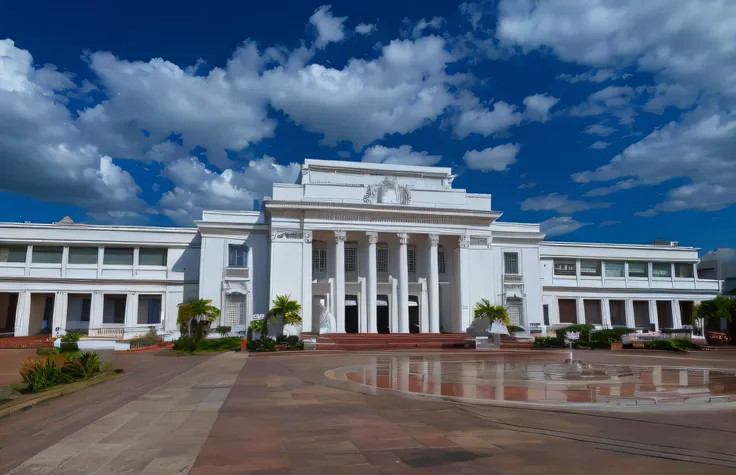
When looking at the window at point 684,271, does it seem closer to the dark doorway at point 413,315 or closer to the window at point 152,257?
the dark doorway at point 413,315

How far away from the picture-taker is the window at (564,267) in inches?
1852

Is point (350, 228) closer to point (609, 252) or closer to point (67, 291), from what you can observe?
point (67, 291)

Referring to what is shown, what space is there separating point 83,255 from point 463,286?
28.8m

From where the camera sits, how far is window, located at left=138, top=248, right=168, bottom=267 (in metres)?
41.8

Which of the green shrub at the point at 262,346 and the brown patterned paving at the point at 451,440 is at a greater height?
the green shrub at the point at 262,346

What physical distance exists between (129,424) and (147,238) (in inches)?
1434

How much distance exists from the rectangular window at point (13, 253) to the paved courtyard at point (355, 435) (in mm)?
34674

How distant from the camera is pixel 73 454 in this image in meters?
6.23

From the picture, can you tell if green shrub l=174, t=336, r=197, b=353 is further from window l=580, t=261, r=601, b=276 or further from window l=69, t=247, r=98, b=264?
window l=580, t=261, r=601, b=276

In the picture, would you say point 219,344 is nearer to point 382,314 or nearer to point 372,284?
A: point 372,284

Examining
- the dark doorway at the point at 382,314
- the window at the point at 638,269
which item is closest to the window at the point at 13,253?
the dark doorway at the point at 382,314

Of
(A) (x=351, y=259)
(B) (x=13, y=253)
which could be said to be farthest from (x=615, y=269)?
(B) (x=13, y=253)

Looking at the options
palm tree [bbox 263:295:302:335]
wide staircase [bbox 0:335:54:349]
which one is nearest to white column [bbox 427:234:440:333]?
palm tree [bbox 263:295:302:335]

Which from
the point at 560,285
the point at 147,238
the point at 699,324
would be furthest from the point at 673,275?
the point at 147,238
